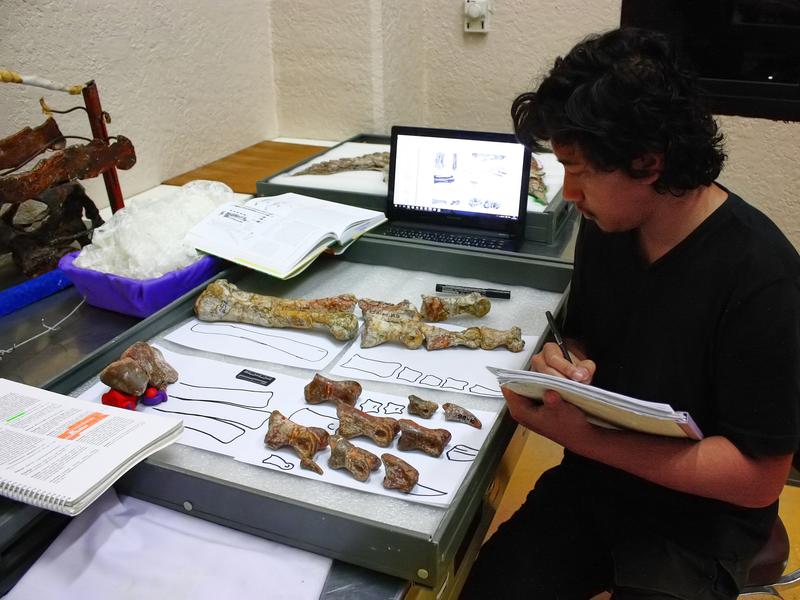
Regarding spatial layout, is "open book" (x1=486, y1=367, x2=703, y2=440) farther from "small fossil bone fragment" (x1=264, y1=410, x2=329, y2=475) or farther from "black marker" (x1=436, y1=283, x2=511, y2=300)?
Answer: "black marker" (x1=436, y1=283, x2=511, y2=300)

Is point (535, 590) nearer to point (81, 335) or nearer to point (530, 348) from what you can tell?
point (530, 348)

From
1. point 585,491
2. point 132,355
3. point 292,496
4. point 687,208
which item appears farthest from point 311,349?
point 687,208

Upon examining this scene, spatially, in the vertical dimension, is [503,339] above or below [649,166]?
below

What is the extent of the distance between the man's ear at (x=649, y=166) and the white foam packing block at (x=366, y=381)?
0.44 m

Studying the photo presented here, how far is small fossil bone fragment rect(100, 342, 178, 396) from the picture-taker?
116 cm

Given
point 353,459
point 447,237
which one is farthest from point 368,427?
point 447,237

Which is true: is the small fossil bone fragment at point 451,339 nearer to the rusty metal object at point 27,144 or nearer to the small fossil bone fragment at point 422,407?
the small fossil bone fragment at point 422,407

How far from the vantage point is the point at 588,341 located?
1.27 meters

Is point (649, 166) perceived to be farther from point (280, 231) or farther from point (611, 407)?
point (280, 231)

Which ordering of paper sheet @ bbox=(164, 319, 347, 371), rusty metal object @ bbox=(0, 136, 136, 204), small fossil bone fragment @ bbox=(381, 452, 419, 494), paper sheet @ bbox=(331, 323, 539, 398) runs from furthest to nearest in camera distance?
rusty metal object @ bbox=(0, 136, 136, 204), paper sheet @ bbox=(164, 319, 347, 371), paper sheet @ bbox=(331, 323, 539, 398), small fossil bone fragment @ bbox=(381, 452, 419, 494)

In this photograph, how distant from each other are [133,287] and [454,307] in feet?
2.18

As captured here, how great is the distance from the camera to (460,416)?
3.69 ft

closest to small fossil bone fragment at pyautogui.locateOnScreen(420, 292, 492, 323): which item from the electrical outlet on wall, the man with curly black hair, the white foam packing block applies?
the white foam packing block

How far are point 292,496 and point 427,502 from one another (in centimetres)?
19
